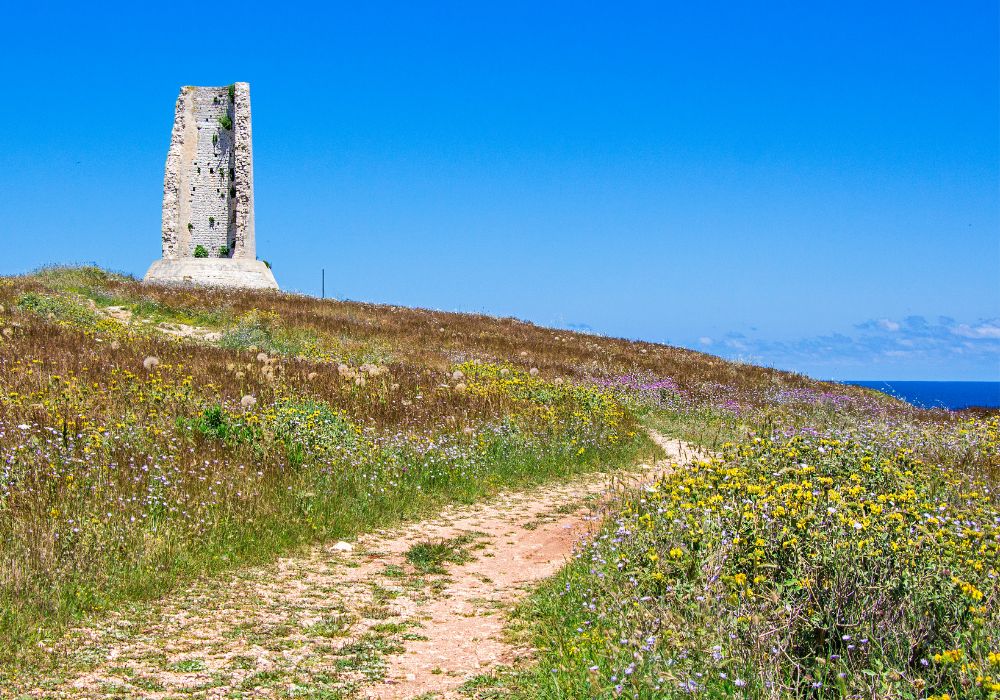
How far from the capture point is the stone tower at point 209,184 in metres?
36.3

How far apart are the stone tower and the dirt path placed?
30.9 meters

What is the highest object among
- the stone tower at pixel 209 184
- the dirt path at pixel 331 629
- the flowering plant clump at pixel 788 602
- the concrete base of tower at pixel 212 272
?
the stone tower at pixel 209 184

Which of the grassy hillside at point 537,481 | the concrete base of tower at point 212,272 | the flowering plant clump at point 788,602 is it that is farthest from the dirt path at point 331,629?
the concrete base of tower at point 212,272

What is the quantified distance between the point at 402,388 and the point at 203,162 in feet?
88.1

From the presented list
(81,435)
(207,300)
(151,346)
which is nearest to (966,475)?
(81,435)

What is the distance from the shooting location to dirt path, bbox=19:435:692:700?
198 inches

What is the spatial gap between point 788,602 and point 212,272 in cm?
3528

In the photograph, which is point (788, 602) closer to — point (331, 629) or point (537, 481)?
point (331, 629)

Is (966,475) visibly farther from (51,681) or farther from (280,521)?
(51,681)

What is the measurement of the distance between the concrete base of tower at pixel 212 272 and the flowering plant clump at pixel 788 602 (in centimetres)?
3230

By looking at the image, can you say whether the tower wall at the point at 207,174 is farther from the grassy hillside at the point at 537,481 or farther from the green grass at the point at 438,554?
the green grass at the point at 438,554

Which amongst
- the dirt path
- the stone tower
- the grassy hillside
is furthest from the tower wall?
the dirt path

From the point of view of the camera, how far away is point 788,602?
439cm

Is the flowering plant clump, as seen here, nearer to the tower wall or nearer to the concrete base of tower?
the concrete base of tower
